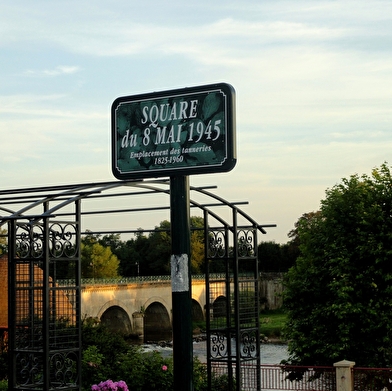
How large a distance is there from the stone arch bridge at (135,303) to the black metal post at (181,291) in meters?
44.1

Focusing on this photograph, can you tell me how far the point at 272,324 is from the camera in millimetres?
64250

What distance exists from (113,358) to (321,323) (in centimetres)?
914

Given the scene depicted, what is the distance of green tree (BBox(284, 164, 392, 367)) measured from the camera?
24.2 m

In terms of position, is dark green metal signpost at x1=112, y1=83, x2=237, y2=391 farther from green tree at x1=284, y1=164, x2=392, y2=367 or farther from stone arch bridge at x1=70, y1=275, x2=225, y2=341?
stone arch bridge at x1=70, y1=275, x2=225, y2=341

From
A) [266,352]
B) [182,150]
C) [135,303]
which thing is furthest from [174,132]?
[135,303]

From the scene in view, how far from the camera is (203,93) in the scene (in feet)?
34.2

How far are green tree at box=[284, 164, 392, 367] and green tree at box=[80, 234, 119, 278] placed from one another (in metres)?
46.0

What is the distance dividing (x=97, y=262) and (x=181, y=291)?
61907mm

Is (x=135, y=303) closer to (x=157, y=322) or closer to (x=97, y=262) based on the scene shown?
(x=157, y=322)

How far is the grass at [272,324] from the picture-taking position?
193 feet

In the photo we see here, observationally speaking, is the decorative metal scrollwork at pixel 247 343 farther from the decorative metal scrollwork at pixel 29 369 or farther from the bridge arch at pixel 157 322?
the bridge arch at pixel 157 322

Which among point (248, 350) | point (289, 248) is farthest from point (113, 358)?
point (289, 248)

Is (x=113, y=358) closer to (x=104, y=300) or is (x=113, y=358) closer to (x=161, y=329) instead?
(x=104, y=300)

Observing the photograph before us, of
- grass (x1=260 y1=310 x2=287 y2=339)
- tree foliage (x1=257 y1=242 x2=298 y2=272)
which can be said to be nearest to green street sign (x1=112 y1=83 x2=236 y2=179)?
grass (x1=260 y1=310 x2=287 y2=339)
